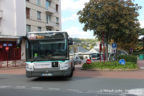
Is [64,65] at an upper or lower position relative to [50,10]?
lower

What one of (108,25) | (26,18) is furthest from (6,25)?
(108,25)

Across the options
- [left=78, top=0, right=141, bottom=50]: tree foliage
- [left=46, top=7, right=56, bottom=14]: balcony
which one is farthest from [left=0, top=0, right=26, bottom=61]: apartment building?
[left=78, top=0, right=141, bottom=50]: tree foliage

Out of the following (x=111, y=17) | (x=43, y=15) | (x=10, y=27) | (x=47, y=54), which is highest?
(x=43, y=15)

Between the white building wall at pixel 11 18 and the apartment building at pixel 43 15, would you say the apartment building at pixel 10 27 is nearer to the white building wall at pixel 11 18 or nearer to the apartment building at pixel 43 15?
the white building wall at pixel 11 18

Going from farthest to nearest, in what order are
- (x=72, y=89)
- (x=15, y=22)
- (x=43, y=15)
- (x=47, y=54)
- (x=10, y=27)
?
(x=43, y=15), (x=15, y=22), (x=10, y=27), (x=47, y=54), (x=72, y=89)

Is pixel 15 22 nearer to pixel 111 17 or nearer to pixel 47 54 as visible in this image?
pixel 111 17

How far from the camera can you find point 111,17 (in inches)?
794

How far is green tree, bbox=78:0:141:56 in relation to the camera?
19.7 meters

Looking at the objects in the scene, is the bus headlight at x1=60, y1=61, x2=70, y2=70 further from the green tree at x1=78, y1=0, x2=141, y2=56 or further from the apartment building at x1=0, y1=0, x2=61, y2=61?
the apartment building at x1=0, y1=0, x2=61, y2=61

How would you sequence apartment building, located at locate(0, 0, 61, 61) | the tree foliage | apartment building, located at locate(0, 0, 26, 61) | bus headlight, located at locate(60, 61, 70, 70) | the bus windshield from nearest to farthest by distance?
1. bus headlight, located at locate(60, 61, 70, 70)
2. the bus windshield
3. the tree foliage
4. apartment building, located at locate(0, 0, 26, 61)
5. apartment building, located at locate(0, 0, 61, 61)

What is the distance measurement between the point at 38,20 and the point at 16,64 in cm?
1046

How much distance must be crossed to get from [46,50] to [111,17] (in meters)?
9.98

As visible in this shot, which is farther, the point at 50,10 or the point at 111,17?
the point at 50,10

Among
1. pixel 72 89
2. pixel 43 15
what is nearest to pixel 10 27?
pixel 43 15
